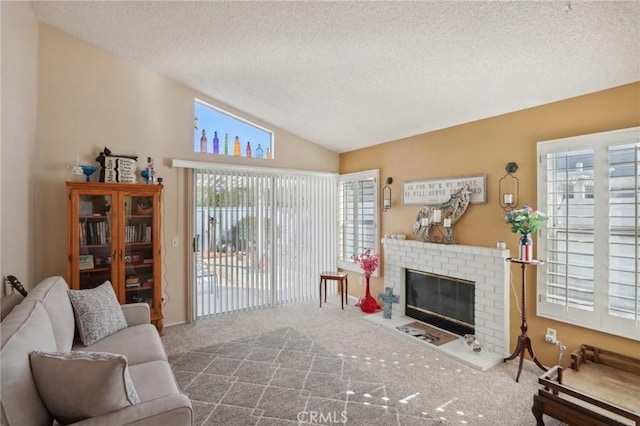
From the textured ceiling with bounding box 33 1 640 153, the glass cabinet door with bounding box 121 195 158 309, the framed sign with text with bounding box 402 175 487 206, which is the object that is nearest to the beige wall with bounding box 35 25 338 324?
the textured ceiling with bounding box 33 1 640 153

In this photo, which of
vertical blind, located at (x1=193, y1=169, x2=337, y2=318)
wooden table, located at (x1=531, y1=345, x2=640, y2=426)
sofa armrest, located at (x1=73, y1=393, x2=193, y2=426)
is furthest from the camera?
vertical blind, located at (x1=193, y1=169, x2=337, y2=318)

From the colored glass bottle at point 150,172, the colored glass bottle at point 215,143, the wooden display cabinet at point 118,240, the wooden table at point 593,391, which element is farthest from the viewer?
the colored glass bottle at point 215,143

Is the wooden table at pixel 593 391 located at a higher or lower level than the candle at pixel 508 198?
lower

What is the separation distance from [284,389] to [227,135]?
3356 millimetres

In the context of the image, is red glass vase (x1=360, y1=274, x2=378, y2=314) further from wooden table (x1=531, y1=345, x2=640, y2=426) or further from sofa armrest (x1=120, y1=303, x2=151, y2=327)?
sofa armrest (x1=120, y1=303, x2=151, y2=327)

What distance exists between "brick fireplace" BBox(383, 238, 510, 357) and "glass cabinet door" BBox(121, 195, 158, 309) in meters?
3.17

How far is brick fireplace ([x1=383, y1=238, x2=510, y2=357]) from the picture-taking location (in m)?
3.12

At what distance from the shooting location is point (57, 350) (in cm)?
183

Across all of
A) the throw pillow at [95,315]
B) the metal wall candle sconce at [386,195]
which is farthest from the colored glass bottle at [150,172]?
the metal wall candle sconce at [386,195]

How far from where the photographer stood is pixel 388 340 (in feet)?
11.5

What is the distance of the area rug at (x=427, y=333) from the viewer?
11.4 ft

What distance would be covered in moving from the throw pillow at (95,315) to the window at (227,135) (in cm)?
225

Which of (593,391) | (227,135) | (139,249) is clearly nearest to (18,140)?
(139,249)

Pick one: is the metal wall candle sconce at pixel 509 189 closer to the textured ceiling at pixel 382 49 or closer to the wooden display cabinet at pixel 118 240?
the textured ceiling at pixel 382 49
